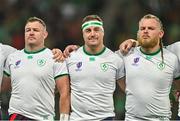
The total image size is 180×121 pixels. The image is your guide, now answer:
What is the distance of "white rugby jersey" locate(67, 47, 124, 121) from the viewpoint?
8.83 metres

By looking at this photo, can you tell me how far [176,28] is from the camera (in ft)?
45.6

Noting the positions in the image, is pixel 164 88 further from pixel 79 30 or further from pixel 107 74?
pixel 79 30

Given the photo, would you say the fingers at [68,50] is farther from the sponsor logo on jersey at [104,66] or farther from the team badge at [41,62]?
the sponsor logo on jersey at [104,66]

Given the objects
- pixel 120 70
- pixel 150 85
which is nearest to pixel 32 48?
pixel 120 70

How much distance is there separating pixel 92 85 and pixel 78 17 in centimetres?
588

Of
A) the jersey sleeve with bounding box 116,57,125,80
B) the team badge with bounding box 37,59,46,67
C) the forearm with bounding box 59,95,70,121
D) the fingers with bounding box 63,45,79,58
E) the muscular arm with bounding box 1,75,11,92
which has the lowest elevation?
the forearm with bounding box 59,95,70,121

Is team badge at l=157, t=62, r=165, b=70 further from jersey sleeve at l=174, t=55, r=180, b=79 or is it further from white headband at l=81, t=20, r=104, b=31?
white headband at l=81, t=20, r=104, b=31

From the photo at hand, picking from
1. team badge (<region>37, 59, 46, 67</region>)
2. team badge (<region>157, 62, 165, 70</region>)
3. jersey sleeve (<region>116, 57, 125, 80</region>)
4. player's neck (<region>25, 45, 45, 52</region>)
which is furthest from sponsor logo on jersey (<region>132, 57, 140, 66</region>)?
player's neck (<region>25, 45, 45, 52</region>)

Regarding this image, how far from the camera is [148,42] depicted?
8883 mm

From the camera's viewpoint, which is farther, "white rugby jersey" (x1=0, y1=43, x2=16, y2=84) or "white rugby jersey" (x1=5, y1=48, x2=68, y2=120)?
"white rugby jersey" (x1=0, y1=43, x2=16, y2=84)

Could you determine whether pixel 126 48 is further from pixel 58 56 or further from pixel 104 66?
pixel 58 56

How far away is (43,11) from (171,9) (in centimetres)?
268

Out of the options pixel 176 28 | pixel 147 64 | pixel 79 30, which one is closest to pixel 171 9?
pixel 176 28

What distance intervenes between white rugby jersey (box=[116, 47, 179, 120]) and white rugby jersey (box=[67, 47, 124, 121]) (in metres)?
0.24
